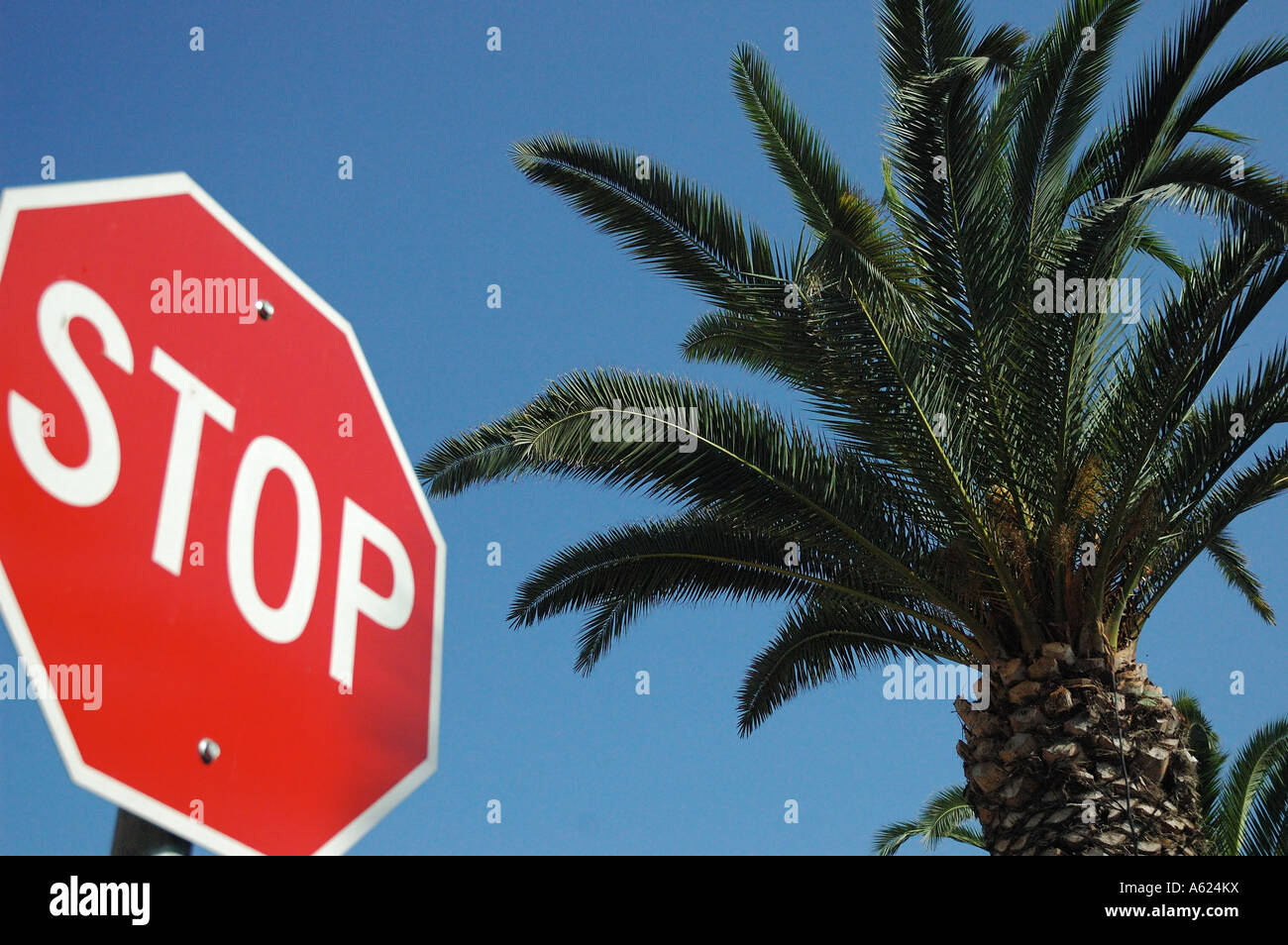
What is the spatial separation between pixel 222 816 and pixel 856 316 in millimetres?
5486

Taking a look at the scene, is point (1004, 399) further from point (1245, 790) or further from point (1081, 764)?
point (1245, 790)

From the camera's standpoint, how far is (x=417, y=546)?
5.91 feet

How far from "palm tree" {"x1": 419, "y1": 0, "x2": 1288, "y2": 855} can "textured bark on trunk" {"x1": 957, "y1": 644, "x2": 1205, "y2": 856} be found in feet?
0.05

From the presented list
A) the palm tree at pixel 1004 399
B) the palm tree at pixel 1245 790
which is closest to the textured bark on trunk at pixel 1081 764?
the palm tree at pixel 1004 399

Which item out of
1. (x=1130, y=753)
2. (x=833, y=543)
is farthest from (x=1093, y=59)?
(x=1130, y=753)

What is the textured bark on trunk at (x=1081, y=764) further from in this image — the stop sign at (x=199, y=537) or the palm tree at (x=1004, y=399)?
the stop sign at (x=199, y=537)

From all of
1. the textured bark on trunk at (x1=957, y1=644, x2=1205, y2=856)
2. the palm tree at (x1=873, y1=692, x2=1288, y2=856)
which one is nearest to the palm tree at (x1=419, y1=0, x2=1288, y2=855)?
the textured bark on trunk at (x1=957, y1=644, x2=1205, y2=856)

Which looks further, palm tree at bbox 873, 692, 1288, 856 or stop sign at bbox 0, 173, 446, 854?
palm tree at bbox 873, 692, 1288, 856

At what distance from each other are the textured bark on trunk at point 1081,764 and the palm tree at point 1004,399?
2cm

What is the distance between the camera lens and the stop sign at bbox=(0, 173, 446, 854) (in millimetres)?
1156

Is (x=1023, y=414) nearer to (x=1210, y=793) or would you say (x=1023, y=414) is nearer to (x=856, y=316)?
(x=856, y=316)

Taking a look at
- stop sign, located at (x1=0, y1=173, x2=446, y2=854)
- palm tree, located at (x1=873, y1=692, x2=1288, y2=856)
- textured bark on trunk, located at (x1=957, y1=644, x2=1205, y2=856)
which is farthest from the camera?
palm tree, located at (x1=873, y1=692, x2=1288, y2=856)

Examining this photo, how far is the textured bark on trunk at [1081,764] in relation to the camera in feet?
20.5

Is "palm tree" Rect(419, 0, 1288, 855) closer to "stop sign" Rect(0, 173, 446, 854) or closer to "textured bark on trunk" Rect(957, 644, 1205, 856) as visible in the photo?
"textured bark on trunk" Rect(957, 644, 1205, 856)
